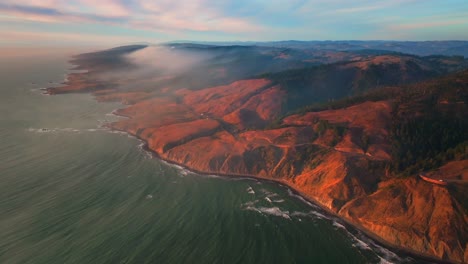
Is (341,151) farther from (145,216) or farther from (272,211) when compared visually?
(145,216)

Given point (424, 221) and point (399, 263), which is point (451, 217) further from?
point (399, 263)

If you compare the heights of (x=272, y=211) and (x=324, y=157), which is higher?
(x=324, y=157)

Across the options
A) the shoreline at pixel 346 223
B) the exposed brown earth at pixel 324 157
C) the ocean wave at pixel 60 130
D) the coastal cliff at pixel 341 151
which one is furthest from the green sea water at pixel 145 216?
the ocean wave at pixel 60 130

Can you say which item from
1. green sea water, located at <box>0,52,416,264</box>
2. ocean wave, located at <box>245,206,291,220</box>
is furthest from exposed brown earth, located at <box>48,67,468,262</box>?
ocean wave, located at <box>245,206,291,220</box>

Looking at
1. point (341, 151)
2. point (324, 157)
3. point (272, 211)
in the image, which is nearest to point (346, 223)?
point (272, 211)

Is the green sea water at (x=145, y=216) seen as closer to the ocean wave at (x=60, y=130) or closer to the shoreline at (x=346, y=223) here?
the shoreline at (x=346, y=223)

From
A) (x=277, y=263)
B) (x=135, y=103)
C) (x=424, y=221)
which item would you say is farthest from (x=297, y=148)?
(x=135, y=103)
